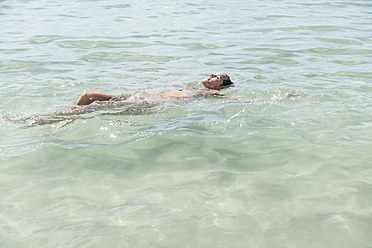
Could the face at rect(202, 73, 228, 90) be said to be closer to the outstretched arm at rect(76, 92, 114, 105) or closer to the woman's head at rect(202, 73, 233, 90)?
the woman's head at rect(202, 73, 233, 90)

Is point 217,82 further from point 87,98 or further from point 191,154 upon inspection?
point 191,154

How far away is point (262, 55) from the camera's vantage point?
1025cm

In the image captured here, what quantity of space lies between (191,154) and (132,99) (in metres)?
2.09

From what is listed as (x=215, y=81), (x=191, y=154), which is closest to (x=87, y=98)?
(x=191, y=154)

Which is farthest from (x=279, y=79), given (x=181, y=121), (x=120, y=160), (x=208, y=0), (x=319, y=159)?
(x=208, y=0)

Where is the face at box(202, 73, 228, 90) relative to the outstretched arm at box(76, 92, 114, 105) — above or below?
below

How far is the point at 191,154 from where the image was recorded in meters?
4.54

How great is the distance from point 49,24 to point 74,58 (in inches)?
202

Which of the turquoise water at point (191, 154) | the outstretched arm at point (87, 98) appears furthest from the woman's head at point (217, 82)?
the outstretched arm at point (87, 98)

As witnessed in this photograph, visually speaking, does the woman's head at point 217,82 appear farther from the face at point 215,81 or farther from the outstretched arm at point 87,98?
the outstretched arm at point 87,98

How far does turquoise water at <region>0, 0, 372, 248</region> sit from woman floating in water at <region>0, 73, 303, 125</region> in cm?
16

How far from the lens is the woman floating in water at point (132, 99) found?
18.3 ft

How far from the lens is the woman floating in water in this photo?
559cm

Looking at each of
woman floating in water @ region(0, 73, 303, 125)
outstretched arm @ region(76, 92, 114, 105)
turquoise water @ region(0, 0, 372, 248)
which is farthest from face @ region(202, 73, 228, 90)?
outstretched arm @ region(76, 92, 114, 105)
